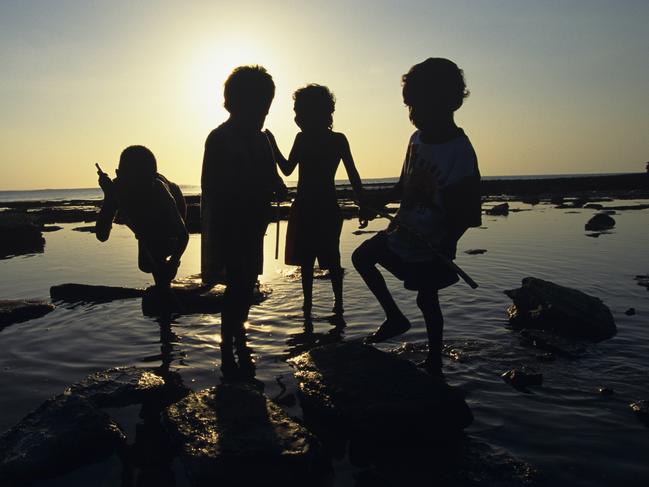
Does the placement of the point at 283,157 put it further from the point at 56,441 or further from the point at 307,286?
the point at 56,441

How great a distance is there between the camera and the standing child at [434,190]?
4105 millimetres

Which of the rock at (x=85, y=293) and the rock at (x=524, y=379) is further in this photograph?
the rock at (x=85, y=293)

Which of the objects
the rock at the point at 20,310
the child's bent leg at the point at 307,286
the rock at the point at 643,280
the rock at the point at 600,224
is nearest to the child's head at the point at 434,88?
the child's bent leg at the point at 307,286

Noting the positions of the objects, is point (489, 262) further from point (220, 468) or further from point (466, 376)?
point (220, 468)

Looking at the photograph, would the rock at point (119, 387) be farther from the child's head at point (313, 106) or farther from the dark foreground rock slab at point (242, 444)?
the child's head at point (313, 106)

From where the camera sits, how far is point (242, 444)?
8.98ft

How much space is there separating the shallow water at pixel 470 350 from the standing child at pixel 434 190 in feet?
2.53

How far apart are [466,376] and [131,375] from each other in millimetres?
2769

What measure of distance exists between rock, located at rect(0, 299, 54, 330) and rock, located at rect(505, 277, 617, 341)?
6022 millimetres

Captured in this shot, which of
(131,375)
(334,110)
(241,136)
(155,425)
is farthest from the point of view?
(334,110)

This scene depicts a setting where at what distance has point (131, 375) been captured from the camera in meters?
4.02

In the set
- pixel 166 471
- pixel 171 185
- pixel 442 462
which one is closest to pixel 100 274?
pixel 171 185

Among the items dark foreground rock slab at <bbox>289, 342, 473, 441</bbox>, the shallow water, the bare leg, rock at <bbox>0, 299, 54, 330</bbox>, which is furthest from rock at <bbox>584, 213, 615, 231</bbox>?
rock at <bbox>0, 299, 54, 330</bbox>

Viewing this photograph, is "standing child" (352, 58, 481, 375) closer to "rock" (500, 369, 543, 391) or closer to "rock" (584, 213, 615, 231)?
"rock" (500, 369, 543, 391)
